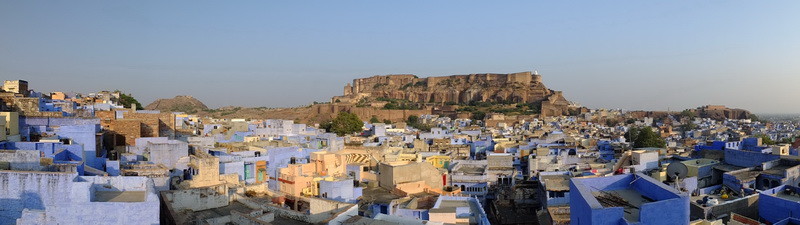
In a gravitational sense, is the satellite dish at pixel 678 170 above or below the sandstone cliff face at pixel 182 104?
below

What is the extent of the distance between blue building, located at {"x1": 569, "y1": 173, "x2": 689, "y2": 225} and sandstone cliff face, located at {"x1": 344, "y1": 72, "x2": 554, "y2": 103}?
2559 inches

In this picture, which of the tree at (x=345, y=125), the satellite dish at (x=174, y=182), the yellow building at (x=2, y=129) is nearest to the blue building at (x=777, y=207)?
the satellite dish at (x=174, y=182)

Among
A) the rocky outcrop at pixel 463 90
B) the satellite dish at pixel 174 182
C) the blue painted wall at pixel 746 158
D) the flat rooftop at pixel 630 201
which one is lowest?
the satellite dish at pixel 174 182

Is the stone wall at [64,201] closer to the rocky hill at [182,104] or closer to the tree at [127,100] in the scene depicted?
the tree at [127,100]

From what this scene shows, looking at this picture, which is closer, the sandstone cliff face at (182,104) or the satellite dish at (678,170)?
the satellite dish at (678,170)

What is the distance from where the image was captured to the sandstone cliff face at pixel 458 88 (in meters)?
73.5

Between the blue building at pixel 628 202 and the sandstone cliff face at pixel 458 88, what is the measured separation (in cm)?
6499

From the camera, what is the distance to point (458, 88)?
264 ft

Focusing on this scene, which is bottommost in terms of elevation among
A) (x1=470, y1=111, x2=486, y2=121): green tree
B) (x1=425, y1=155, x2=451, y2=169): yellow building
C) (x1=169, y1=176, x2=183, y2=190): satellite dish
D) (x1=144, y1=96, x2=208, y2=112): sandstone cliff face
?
(x1=425, y1=155, x2=451, y2=169): yellow building

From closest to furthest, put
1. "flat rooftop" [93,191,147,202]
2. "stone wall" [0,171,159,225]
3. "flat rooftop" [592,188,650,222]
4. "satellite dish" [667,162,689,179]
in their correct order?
"flat rooftop" [592,188,650,222] < "stone wall" [0,171,159,225] < "flat rooftop" [93,191,147,202] < "satellite dish" [667,162,689,179]

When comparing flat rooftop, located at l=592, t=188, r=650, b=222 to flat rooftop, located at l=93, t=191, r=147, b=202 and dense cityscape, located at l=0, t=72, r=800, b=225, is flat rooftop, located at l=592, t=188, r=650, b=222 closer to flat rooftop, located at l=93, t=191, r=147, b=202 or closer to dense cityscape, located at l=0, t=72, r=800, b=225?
dense cityscape, located at l=0, t=72, r=800, b=225

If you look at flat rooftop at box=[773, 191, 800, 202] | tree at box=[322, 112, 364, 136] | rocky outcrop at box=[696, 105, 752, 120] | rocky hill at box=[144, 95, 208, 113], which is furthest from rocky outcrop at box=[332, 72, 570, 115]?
flat rooftop at box=[773, 191, 800, 202]

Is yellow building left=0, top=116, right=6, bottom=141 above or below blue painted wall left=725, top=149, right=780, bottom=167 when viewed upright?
above

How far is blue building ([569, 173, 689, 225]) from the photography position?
556 cm
